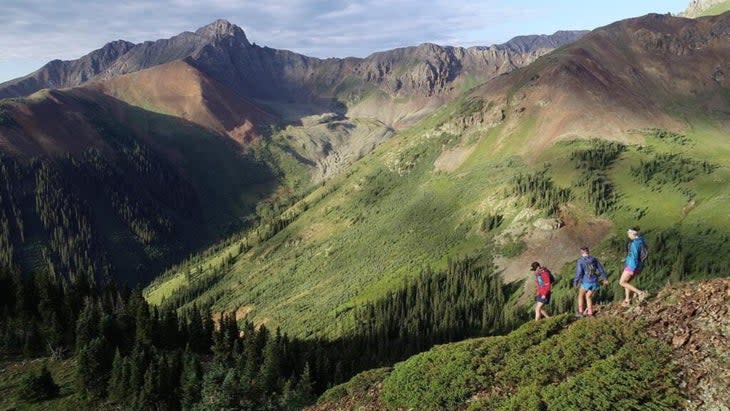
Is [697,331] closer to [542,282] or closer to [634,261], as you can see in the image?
[634,261]

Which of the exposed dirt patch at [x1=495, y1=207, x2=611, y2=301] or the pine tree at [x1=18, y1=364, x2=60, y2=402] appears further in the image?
the exposed dirt patch at [x1=495, y1=207, x2=611, y2=301]

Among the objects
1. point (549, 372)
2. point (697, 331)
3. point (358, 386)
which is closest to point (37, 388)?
point (358, 386)

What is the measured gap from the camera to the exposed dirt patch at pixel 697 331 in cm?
2677

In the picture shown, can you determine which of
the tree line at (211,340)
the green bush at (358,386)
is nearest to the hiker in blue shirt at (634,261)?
the green bush at (358,386)

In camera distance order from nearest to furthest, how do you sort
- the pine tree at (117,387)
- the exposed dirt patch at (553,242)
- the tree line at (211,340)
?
the tree line at (211,340)
the pine tree at (117,387)
the exposed dirt patch at (553,242)

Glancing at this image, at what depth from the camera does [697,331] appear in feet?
97.9

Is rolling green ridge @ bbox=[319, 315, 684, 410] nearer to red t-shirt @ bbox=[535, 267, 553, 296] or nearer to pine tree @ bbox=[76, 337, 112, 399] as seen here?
red t-shirt @ bbox=[535, 267, 553, 296]

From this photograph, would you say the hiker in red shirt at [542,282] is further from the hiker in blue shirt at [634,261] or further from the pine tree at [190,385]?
the pine tree at [190,385]

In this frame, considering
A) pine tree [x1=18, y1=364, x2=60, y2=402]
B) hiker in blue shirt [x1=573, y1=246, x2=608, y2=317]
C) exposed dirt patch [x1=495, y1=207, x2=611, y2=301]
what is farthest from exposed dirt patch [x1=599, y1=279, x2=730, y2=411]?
exposed dirt patch [x1=495, y1=207, x2=611, y2=301]

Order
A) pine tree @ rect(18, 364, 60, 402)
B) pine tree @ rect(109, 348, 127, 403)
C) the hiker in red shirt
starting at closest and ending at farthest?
the hiker in red shirt → pine tree @ rect(18, 364, 60, 402) → pine tree @ rect(109, 348, 127, 403)

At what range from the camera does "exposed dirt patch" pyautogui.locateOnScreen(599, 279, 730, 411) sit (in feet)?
87.8

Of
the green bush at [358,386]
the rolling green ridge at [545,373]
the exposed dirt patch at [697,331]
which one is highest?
the exposed dirt patch at [697,331]

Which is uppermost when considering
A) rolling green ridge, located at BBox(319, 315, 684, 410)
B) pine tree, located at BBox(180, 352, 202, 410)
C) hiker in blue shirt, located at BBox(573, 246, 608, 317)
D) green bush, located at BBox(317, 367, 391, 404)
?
hiker in blue shirt, located at BBox(573, 246, 608, 317)

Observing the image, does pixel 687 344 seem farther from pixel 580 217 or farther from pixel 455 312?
pixel 580 217
